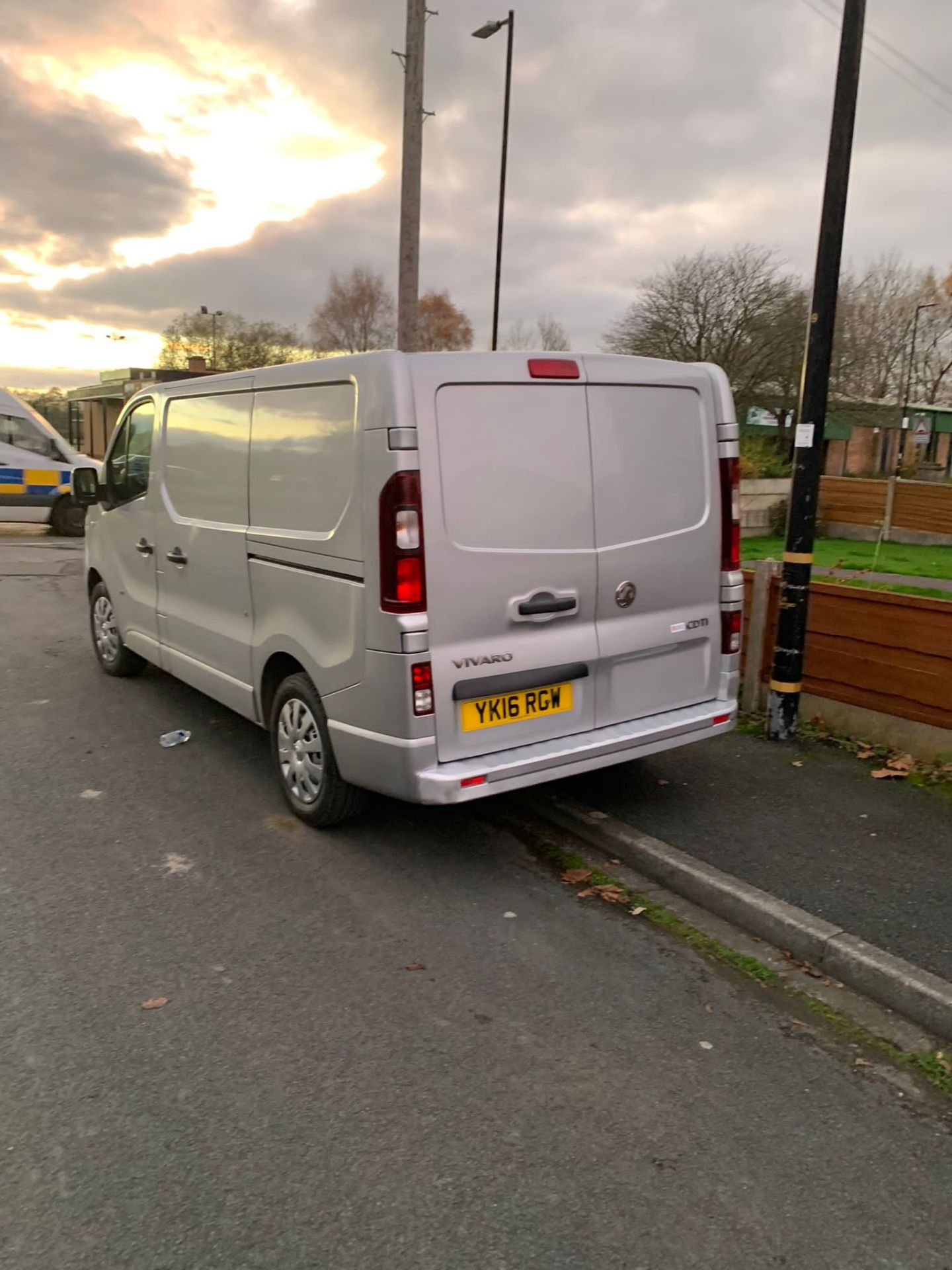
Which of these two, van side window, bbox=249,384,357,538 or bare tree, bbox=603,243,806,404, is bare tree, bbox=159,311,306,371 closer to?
bare tree, bbox=603,243,806,404

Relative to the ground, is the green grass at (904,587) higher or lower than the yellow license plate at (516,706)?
lower

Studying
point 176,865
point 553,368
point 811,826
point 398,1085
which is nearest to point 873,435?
point 811,826

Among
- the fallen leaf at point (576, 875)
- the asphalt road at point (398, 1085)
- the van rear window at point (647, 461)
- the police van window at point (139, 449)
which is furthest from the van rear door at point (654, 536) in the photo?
the police van window at point (139, 449)

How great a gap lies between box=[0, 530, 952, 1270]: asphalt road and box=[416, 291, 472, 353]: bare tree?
49.2 meters

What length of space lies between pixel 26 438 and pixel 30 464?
0.45 m

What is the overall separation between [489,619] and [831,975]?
1.82m

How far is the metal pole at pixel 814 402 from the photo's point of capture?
5246 mm

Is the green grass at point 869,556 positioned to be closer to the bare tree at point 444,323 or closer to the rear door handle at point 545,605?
the rear door handle at point 545,605

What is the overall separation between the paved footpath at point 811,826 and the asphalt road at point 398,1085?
0.65 m

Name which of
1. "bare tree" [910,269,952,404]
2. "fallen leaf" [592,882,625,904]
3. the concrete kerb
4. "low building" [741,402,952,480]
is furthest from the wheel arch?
"bare tree" [910,269,952,404]

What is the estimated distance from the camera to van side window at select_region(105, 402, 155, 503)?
6125 millimetres

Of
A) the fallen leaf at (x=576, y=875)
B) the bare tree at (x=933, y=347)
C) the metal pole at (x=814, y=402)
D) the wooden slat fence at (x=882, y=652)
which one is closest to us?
the fallen leaf at (x=576, y=875)

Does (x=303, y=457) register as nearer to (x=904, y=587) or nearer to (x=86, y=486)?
(x=86, y=486)

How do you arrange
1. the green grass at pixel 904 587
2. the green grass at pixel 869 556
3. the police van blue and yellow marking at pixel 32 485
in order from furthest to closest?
the police van blue and yellow marking at pixel 32 485 → the green grass at pixel 869 556 → the green grass at pixel 904 587
